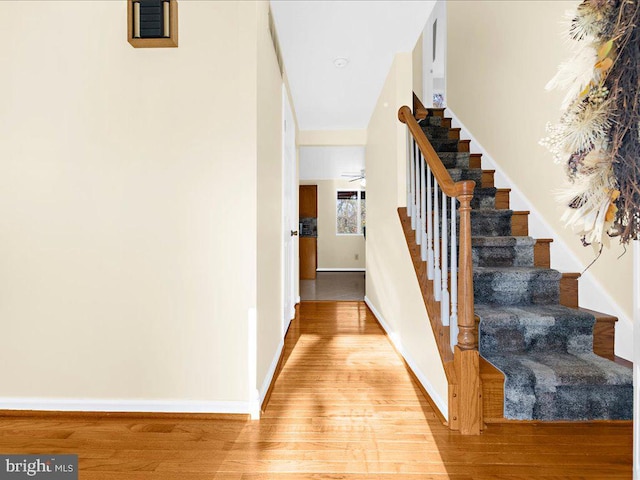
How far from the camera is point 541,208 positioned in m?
2.42

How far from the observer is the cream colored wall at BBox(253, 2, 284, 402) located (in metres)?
1.82

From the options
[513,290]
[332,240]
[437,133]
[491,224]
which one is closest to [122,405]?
[513,290]

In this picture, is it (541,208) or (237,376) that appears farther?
(541,208)

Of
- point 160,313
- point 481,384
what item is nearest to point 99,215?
point 160,313

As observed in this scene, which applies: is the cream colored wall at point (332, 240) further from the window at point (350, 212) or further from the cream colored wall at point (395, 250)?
the cream colored wall at point (395, 250)

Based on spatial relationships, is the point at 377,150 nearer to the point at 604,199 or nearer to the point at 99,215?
the point at 99,215

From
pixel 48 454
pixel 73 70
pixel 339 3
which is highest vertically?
pixel 339 3

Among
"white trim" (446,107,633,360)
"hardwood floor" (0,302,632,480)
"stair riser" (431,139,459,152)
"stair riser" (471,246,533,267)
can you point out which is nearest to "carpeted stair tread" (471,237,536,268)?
"stair riser" (471,246,533,267)

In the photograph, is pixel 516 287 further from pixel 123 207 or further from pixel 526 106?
pixel 123 207

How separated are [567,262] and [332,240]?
674cm

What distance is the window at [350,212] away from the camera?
8742mm

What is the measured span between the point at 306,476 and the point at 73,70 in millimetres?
2221

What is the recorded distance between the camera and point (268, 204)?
2.14m

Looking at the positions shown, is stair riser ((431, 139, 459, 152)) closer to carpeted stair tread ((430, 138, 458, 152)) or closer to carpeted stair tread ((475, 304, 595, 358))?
carpeted stair tread ((430, 138, 458, 152))
